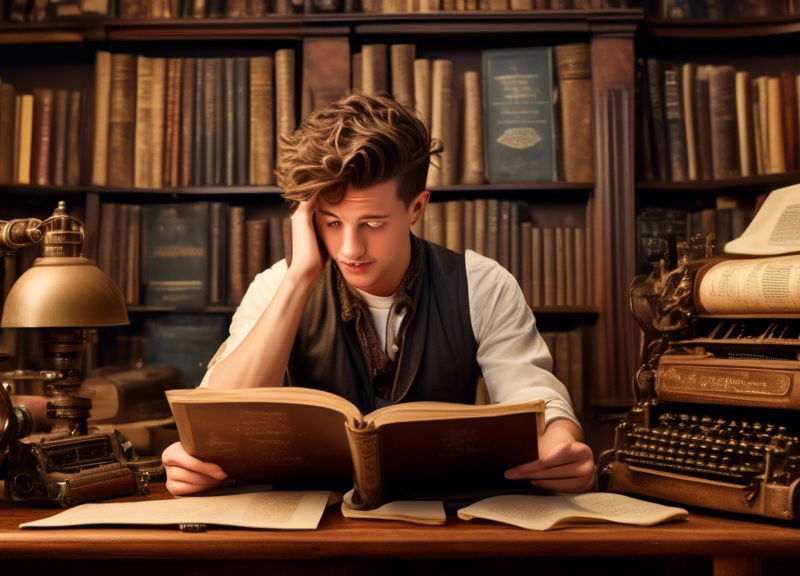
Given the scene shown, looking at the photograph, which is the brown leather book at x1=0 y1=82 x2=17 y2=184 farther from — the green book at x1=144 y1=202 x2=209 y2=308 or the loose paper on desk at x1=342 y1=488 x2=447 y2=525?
the loose paper on desk at x1=342 y1=488 x2=447 y2=525

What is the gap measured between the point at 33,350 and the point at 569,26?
90.1 inches

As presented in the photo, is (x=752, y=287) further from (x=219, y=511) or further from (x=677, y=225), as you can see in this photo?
(x=677, y=225)

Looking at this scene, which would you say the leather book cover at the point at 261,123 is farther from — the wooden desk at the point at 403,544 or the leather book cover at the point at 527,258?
the wooden desk at the point at 403,544

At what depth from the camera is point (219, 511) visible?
1185 mm

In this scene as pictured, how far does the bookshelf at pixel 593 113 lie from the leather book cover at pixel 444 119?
67 millimetres

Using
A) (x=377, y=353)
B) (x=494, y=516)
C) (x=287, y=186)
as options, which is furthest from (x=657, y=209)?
(x=494, y=516)

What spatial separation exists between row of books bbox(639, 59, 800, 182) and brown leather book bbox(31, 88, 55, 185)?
221 cm

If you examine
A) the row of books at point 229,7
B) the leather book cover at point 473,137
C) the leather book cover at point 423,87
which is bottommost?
the leather book cover at point 473,137

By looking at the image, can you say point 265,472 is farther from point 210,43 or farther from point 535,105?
point 210,43

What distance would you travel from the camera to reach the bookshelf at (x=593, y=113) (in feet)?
9.64

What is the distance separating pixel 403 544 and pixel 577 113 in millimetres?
2248

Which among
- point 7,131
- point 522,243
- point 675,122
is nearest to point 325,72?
point 522,243

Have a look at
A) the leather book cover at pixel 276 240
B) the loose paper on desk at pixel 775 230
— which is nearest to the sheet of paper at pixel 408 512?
the loose paper on desk at pixel 775 230

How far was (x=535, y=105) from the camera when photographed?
9.84ft
